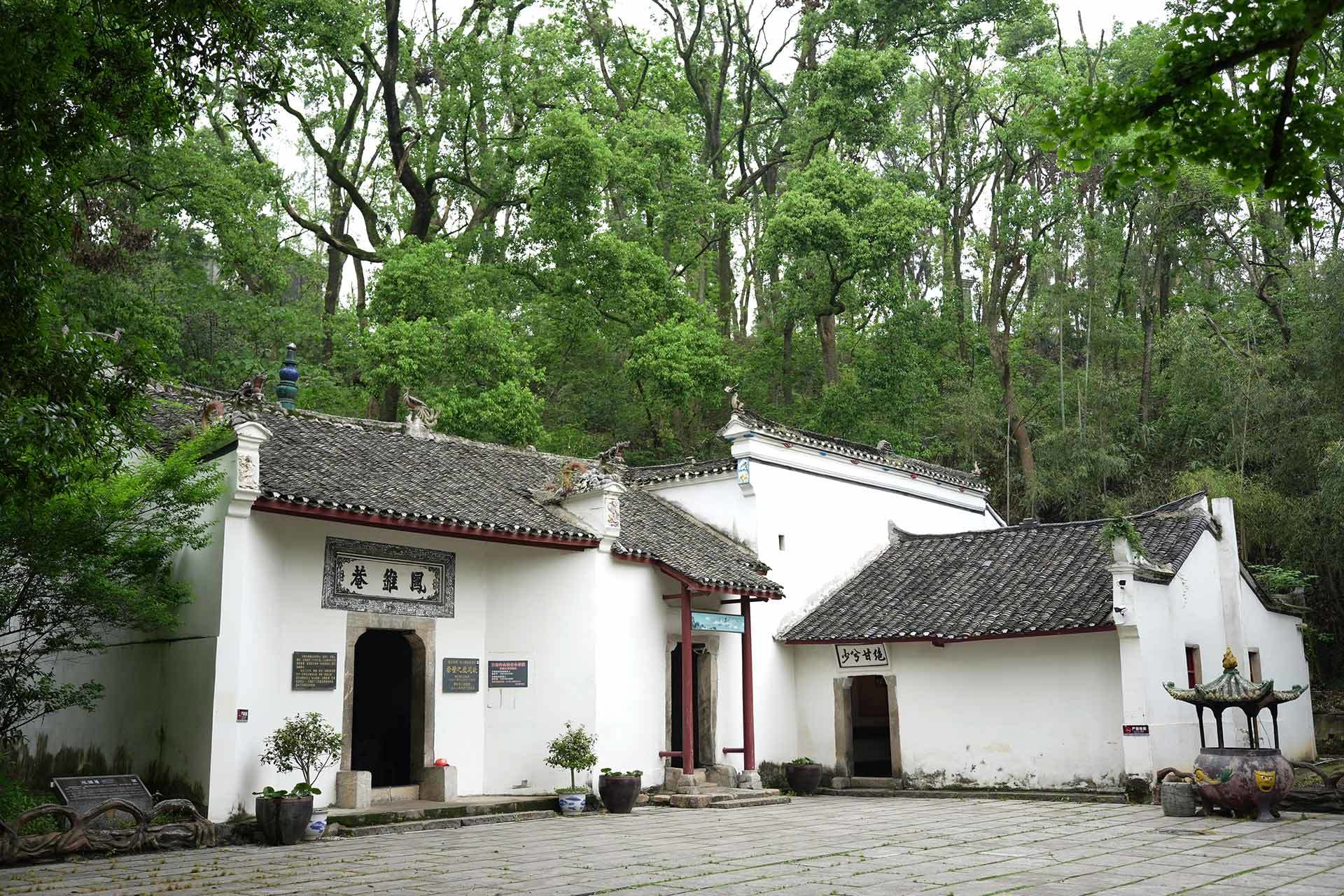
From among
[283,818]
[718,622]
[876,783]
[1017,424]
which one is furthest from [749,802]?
[1017,424]

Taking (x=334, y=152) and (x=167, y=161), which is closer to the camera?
(x=167, y=161)

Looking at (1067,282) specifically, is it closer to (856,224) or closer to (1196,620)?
(856,224)

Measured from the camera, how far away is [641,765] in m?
13.3

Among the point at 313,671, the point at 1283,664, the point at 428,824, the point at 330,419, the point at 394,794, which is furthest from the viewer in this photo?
the point at 1283,664

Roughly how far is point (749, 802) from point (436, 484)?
198 inches

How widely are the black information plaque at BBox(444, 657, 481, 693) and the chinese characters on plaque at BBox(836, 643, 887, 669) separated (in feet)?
16.5

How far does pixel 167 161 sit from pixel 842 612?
12.2 m

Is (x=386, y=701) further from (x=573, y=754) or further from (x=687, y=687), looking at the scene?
(x=687, y=687)

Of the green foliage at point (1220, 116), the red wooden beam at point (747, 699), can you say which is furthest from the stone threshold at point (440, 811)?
the green foliage at point (1220, 116)

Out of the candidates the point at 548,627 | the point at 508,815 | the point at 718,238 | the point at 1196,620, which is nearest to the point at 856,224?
the point at 718,238

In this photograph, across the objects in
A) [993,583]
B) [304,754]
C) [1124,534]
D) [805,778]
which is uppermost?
[1124,534]

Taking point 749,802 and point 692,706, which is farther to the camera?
point 692,706

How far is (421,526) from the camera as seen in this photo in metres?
11.4

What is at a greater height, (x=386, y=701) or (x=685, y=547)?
(x=685, y=547)
